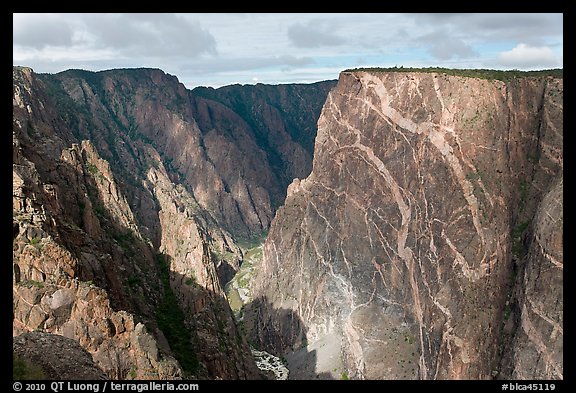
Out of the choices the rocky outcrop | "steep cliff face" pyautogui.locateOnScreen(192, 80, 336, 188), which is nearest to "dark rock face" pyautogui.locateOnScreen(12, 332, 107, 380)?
the rocky outcrop

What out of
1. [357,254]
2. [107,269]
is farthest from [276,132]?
[107,269]

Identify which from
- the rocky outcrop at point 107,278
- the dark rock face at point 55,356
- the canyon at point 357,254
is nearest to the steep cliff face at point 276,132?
the canyon at point 357,254

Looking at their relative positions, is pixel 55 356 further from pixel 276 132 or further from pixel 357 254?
pixel 276 132

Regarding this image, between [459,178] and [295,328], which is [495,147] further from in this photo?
[295,328]

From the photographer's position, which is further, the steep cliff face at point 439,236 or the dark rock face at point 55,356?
the steep cliff face at point 439,236

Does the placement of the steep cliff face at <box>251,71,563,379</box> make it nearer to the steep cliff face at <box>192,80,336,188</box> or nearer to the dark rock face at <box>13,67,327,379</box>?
the dark rock face at <box>13,67,327,379</box>

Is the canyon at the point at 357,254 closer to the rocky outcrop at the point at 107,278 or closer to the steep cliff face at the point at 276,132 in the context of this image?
the rocky outcrop at the point at 107,278

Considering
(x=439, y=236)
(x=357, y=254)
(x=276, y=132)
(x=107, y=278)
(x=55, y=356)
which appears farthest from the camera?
(x=276, y=132)
